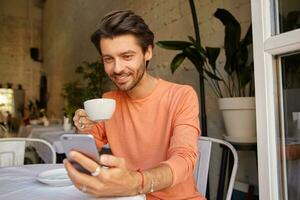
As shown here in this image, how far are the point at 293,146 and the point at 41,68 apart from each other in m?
11.4

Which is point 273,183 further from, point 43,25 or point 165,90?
point 43,25

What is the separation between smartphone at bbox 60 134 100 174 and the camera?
0.63 meters

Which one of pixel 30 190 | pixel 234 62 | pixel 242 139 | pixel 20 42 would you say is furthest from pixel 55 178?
pixel 20 42

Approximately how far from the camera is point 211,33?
2.24 m

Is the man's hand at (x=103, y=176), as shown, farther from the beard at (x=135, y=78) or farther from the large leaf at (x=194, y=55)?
the large leaf at (x=194, y=55)

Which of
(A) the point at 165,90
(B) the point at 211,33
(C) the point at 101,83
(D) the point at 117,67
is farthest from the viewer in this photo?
(C) the point at 101,83

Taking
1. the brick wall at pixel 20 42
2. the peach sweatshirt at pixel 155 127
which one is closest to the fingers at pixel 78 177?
the peach sweatshirt at pixel 155 127

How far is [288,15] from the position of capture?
4.09 feet

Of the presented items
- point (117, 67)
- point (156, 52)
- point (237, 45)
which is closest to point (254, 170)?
point (237, 45)

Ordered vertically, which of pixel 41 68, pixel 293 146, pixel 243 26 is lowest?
pixel 293 146

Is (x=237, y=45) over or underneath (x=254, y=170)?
over

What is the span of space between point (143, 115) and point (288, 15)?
2.43ft

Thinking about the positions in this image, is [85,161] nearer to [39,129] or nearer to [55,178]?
[55,178]

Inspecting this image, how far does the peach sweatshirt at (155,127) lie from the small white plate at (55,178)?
0.80 feet
